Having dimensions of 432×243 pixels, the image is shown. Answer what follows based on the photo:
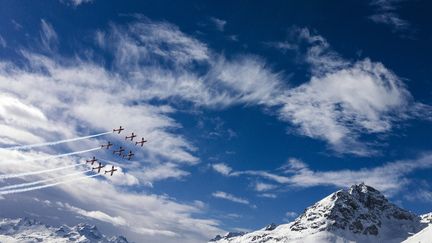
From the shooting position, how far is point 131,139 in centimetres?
15750

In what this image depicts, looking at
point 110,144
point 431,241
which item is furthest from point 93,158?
point 431,241

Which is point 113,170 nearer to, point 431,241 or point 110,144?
point 110,144

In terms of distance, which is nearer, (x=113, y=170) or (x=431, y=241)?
(x=113, y=170)

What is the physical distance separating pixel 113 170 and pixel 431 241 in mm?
148097

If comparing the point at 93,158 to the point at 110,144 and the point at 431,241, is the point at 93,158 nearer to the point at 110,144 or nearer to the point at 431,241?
the point at 110,144

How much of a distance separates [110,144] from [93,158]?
307 inches

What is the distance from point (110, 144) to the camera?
15650cm

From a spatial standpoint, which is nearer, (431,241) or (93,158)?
(93,158)

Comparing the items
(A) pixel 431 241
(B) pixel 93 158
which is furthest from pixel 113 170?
(A) pixel 431 241

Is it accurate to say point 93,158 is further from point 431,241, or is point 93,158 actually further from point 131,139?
point 431,241

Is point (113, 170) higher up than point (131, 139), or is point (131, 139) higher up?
point (131, 139)

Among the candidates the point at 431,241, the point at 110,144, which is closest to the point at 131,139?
the point at 110,144

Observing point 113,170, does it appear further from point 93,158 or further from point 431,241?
point 431,241

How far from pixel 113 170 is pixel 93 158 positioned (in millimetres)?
8706
